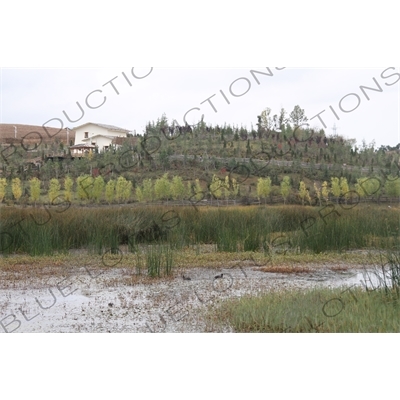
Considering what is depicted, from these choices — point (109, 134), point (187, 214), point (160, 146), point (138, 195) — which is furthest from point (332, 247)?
point (109, 134)

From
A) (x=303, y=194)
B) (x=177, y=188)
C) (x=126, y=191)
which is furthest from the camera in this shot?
(x=303, y=194)

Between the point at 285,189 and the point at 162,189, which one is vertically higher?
the point at 285,189

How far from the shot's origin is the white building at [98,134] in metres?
32.1

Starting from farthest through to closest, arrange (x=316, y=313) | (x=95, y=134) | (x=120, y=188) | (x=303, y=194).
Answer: (x=95, y=134)
(x=303, y=194)
(x=120, y=188)
(x=316, y=313)

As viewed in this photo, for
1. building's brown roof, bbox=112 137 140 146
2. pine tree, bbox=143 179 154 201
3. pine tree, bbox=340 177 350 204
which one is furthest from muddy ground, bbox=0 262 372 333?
building's brown roof, bbox=112 137 140 146

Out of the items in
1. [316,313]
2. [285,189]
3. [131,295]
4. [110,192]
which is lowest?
[131,295]

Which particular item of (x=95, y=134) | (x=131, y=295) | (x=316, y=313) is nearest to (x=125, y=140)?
(x=95, y=134)

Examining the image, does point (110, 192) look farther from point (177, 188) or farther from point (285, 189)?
point (285, 189)

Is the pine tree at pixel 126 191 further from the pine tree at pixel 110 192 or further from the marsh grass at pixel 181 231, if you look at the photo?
the marsh grass at pixel 181 231

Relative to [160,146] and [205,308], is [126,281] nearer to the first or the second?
[205,308]

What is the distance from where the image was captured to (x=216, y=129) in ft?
116

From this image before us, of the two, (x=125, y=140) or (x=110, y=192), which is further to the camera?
(x=125, y=140)

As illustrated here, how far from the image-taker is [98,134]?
32.3m

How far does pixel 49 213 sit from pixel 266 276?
4947mm
